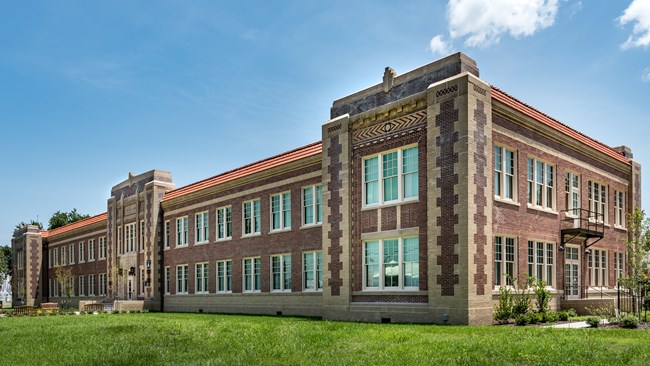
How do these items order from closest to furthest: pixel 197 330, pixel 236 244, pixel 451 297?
pixel 197 330 < pixel 451 297 < pixel 236 244

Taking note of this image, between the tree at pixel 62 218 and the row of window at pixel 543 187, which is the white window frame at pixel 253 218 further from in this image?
the tree at pixel 62 218

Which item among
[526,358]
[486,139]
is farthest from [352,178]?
[526,358]

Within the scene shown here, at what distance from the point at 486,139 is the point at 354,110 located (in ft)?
20.7

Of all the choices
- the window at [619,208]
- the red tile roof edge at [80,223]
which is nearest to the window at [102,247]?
the red tile roof edge at [80,223]

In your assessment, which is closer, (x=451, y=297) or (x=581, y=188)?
(x=451, y=297)

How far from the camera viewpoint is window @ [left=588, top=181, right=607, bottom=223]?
28.8 m

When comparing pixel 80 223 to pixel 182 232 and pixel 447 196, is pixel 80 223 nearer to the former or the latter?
pixel 182 232

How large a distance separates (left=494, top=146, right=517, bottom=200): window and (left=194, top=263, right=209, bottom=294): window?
21.2 m

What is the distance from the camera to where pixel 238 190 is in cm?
3478

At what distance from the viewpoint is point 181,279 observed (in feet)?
132

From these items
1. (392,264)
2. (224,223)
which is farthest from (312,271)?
(224,223)

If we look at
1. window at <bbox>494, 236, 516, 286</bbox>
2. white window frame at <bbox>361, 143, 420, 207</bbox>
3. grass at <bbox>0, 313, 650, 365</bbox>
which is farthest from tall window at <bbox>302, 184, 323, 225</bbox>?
grass at <bbox>0, 313, 650, 365</bbox>

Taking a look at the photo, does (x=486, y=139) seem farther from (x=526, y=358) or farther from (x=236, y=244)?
(x=236, y=244)

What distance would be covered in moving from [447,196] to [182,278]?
24.3m
